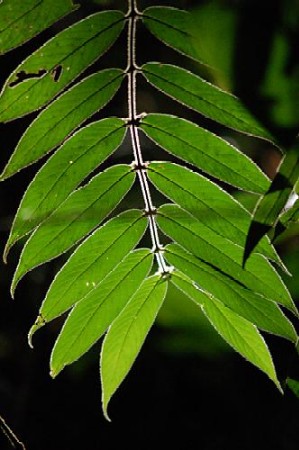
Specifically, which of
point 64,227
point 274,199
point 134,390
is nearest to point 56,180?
point 64,227

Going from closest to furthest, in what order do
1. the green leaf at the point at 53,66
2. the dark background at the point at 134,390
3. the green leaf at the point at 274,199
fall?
the green leaf at the point at 274,199, the green leaf at the point at 53,66, the dark background at the point at 134,390

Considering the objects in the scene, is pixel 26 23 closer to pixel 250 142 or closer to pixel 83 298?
pixel 83 298

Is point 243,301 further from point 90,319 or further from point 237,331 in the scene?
point 90,319

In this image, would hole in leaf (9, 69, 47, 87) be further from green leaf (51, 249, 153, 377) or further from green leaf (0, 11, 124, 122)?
green leaf (51, 249, 153, 377)

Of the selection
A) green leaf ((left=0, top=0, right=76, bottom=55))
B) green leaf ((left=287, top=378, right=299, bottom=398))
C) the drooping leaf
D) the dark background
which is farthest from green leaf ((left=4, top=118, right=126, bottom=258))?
the dark background

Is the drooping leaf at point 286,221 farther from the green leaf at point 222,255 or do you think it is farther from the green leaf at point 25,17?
the green leaf at point 25,17

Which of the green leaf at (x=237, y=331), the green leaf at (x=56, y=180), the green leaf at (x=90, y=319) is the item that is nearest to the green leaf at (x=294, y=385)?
the green leaf at (x=237, y=331)
